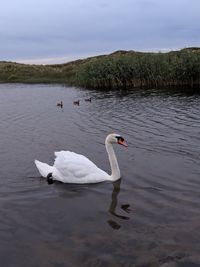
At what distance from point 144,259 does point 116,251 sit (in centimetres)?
55

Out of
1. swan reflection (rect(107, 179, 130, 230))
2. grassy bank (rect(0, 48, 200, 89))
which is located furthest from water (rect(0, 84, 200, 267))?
grassy bank (rect(0, 48, 200, 89))

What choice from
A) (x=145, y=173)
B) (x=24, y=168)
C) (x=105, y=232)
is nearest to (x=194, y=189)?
(x=145, y=173)

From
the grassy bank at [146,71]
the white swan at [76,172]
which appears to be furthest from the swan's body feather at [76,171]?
the grassy bank at [146,71]

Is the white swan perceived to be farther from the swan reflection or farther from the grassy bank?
the grassy bank

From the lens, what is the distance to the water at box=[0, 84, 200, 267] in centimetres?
761

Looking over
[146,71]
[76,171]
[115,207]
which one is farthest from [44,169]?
[146,71]

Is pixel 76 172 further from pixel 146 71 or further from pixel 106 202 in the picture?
pixel 146 71

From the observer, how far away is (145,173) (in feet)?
40.5

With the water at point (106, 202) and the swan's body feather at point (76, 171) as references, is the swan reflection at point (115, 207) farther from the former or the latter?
the swan's body feather at point (76, 171)

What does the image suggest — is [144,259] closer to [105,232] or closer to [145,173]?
[105,232]

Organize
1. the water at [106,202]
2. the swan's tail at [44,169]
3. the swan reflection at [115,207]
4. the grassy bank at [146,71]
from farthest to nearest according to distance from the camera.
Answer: the grassy bank at [146,71]
the swan's tail at [44,169]
the swan reflection at [115,207]
the water at [106,202]

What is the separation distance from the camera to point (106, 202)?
10.3 m

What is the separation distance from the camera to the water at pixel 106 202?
7609 mm

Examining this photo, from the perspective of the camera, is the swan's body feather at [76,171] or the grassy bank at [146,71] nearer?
the swan's body feather at [76,171]
